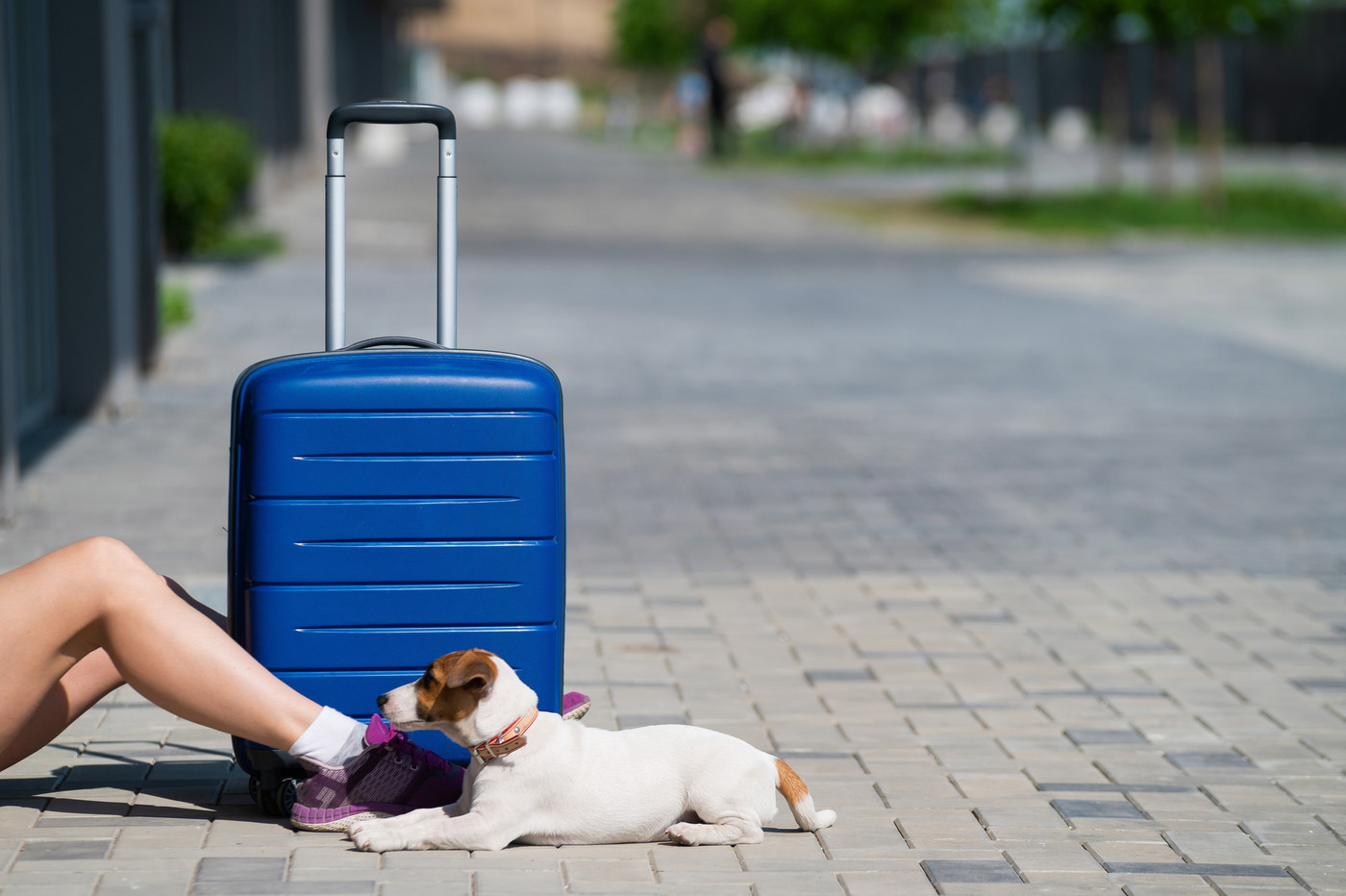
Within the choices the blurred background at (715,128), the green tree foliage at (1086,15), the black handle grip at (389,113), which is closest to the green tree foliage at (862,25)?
the blurred background at (715,128)

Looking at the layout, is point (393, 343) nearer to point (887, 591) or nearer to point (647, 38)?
point (887, 591)

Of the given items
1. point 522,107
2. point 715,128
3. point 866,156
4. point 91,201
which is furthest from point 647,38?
point 91,201

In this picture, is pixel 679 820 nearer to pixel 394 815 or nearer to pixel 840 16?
pixel 394 815

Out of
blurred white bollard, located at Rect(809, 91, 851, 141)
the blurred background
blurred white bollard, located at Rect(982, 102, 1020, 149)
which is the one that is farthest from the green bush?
blurred white bollard, located at Rect(982, 102, 1020, 149)

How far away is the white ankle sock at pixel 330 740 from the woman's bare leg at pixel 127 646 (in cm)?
2

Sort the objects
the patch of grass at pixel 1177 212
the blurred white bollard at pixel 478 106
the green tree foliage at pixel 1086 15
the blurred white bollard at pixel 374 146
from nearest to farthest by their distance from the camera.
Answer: the patch of grass at pixel 1177 212, the green tree foliage at pixel 1086 15, the blurred white bollard at pixel 374 146, the blurred white bollard at pixel 478 106

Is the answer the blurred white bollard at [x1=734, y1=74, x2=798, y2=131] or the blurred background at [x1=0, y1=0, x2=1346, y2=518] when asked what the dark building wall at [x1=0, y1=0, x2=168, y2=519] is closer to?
the blurred background at [x1=0, y1=0, x2=1346, y2=518]

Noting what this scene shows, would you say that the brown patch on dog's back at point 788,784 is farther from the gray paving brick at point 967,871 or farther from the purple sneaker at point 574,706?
the purple sneaker at point 574,706

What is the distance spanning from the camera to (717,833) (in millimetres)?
3385

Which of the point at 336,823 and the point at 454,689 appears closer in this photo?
the point at 454,689

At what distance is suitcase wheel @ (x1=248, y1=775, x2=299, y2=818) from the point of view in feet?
11.4

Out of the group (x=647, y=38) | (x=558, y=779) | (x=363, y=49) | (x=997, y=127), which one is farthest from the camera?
(x=647, y=38)

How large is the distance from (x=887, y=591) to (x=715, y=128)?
41.9 metres

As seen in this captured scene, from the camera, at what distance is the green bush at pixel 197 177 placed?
606 inches
